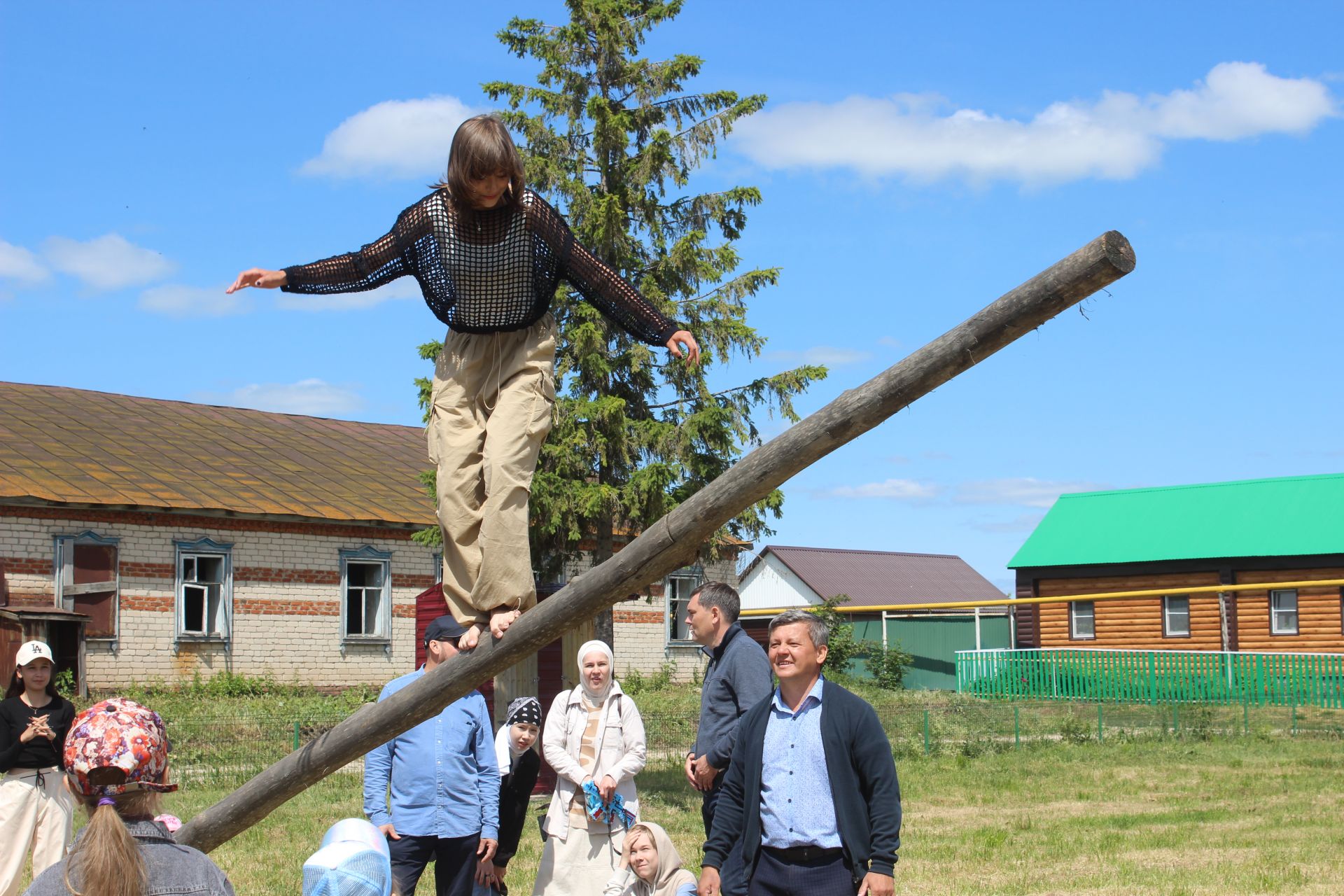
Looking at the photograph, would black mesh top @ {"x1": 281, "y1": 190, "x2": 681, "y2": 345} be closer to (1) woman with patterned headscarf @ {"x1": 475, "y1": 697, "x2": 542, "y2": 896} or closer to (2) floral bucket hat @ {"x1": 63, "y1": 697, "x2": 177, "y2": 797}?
(2) floral bucket hat @ {"x1": 63, "y1": 697, "x2": 177, "y2": 797}

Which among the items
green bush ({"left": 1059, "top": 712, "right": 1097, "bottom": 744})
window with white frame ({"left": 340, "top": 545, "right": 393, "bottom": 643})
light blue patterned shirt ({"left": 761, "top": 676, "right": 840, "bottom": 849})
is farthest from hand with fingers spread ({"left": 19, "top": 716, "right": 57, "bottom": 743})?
window with white frame ({"left": 340, "top": 545, "right": 393, "bottom": 643})

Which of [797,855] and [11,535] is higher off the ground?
[11,535]

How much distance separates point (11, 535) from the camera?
22.6m

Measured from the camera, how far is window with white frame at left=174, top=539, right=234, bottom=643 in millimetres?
24719

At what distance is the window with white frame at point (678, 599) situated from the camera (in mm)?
32656

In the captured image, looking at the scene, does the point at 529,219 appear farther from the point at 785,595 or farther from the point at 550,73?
the point at 785,595

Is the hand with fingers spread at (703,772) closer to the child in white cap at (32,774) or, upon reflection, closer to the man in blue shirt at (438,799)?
the man in blue shirt at (438,799)

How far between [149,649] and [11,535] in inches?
126

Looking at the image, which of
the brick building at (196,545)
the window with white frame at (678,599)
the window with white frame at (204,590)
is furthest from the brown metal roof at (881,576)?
the window with white frame at (204,590)

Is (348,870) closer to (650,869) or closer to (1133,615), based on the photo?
(650,869)

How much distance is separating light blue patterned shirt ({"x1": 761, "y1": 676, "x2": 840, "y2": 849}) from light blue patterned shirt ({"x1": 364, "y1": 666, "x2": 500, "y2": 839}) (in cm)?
209

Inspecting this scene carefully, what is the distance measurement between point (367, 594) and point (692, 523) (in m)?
24.7

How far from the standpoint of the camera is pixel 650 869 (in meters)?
6.96

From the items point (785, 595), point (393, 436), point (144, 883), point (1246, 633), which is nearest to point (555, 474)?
point (144, 883)
